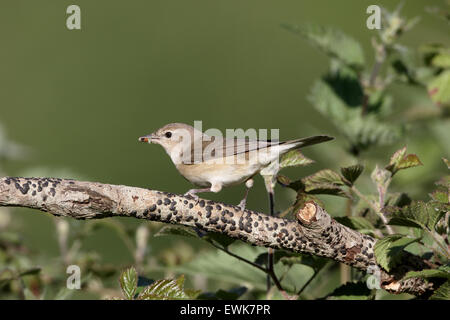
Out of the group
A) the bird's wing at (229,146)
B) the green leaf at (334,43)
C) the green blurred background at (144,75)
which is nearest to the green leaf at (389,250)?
the bird's wing at (229,146)

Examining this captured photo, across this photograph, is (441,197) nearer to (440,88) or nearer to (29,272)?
(440,88)

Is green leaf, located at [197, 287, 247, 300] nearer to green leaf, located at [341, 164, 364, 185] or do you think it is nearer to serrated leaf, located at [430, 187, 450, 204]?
green leaf, located at [341, 164, 364, 185]

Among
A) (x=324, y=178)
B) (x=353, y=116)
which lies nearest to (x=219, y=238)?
(x=324, y=178)

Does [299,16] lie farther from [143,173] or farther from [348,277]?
[348,277]

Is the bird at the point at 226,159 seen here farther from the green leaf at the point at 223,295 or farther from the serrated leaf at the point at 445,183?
the serrated leaf at the point at 445,183

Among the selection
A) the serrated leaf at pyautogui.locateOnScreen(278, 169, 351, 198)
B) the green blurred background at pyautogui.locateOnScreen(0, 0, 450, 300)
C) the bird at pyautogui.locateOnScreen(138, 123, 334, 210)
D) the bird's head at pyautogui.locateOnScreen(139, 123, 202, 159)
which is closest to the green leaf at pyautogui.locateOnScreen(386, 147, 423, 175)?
the serrated leaf at pyautogui.locateOnScreen(278, 169, 351, 198)

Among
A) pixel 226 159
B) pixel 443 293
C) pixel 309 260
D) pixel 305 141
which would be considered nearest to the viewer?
pixel 443 293

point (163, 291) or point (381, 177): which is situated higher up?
point (381, 177)

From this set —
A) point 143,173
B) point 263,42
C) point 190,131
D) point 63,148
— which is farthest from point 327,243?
point 263,42
